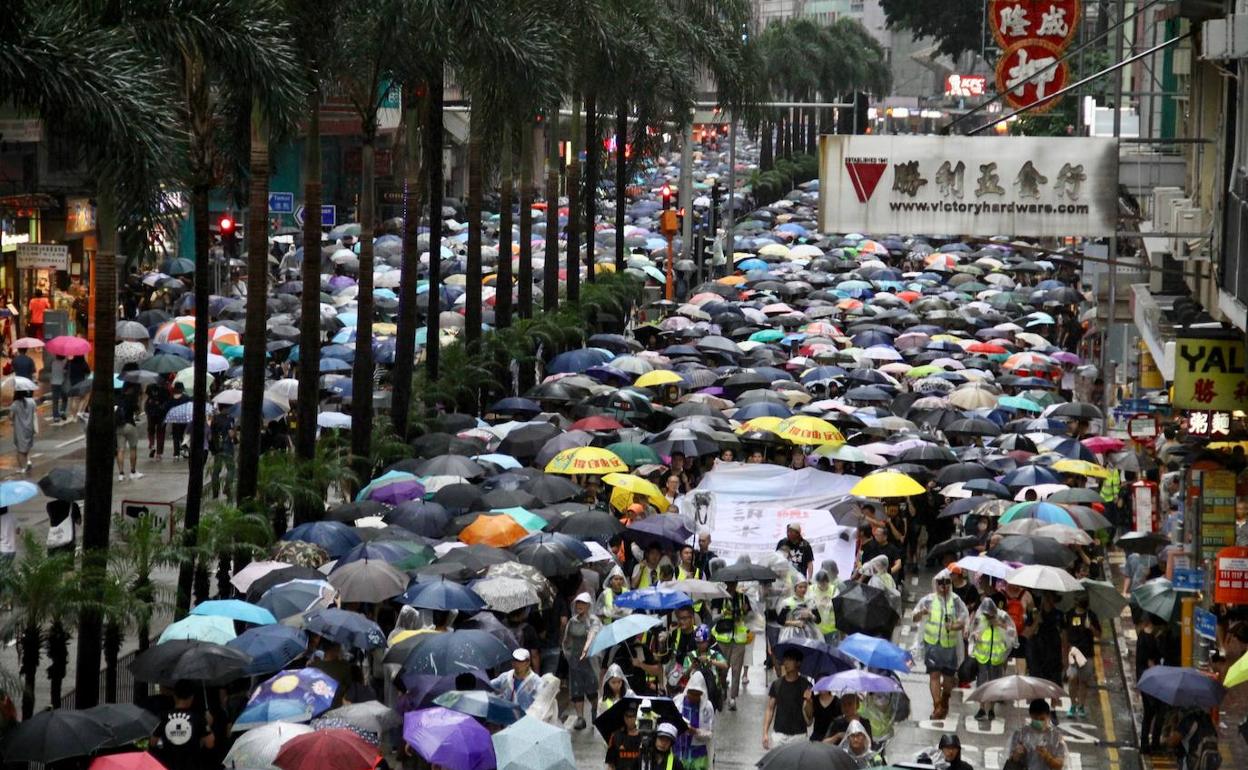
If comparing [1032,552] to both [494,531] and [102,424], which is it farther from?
[102,424]

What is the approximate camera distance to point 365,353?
27672 millimetres

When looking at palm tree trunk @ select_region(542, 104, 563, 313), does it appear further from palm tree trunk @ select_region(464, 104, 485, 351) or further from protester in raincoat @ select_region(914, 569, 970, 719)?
protester in raincoat @ select_region(914, 569, 970, 719)

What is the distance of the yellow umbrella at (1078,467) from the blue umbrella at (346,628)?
1105cm

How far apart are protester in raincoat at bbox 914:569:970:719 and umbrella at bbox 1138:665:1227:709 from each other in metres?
2.58

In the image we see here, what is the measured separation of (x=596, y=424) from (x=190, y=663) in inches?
550

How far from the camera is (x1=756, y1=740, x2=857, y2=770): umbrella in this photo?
12.9 meters

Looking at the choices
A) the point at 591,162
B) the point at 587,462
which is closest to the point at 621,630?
the point at 587,462

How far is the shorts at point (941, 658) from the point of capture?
18.3m

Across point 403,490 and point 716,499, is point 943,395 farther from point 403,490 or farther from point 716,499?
point 403,490

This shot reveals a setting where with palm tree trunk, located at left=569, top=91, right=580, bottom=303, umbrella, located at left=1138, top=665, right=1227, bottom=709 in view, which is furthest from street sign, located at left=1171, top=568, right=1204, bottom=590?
palm tree trunk, located at left=569, top=91, right=580, bottom=303

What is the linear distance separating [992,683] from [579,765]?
344 cm

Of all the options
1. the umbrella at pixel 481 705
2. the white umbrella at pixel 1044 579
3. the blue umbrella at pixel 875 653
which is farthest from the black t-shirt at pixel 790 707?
the white umbrella at pixel 1044 579

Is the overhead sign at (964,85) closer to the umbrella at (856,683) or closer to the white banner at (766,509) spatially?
the white banner at (766,509)

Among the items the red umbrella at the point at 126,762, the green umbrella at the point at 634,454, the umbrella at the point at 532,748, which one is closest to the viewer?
the red umbrella at the point at 126,762
